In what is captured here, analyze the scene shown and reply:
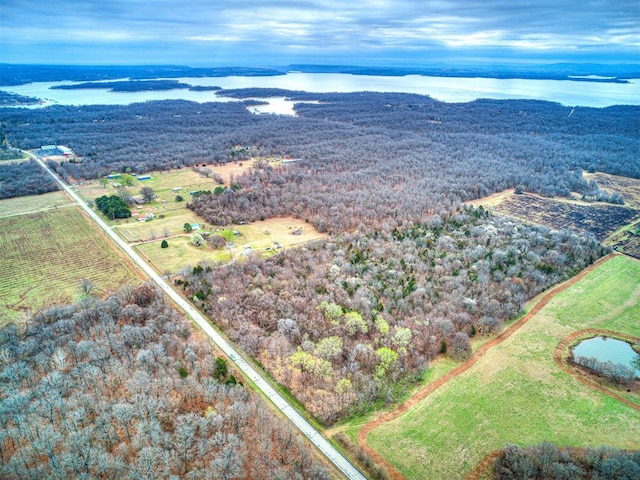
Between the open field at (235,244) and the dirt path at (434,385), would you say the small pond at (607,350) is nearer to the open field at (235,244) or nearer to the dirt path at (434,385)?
the dirt path at (434,385)

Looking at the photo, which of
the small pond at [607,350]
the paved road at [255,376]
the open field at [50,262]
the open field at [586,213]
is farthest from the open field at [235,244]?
the open field at [586,213]

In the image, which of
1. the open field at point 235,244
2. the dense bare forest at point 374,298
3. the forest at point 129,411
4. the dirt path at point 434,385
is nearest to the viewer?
the forest at point 129,411

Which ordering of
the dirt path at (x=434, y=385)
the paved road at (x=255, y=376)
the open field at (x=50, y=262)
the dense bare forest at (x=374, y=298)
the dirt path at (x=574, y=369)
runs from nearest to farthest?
the paved road at (x=255, y=376) → the dirt path at (x=434, y=385) → the dirt path at (x=574, y=369) → the dense bare forest at (x=374, y=298) → the open field at (x=50, y=262)

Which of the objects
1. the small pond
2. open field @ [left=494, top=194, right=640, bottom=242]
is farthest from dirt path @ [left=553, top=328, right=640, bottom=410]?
open field @ [left=494, top=194, right=640, bottom=242]

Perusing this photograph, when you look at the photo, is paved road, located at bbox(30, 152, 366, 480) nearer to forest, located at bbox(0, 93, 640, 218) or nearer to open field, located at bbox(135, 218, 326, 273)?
open field, located at bbox(135, 218, 326, 273)

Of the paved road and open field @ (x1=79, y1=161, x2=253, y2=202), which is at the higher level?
open field @ (x1=79, y1=161, x2=253, y2=202)

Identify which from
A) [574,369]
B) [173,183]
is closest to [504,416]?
[574,369]

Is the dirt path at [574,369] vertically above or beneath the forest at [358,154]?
beneath
